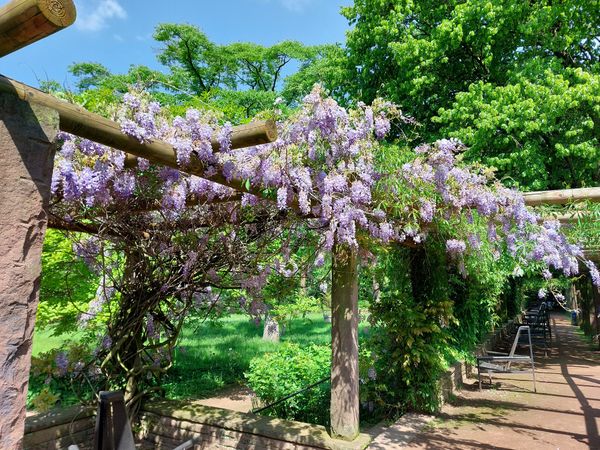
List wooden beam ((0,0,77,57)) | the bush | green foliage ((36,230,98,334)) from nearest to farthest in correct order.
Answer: wooden beam ((0,0,77,57)), the bush, green foliage ((36,230,98,334))

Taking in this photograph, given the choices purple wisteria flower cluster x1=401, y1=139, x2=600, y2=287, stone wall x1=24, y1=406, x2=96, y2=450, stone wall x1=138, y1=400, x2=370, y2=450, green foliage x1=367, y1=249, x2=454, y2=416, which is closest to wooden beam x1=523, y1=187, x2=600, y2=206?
purple wisteria flower cluster x1=401, y1=139, x2=600, y2=287

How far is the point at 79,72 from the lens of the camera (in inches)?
783

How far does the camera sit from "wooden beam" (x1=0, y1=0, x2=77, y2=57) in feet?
3.51

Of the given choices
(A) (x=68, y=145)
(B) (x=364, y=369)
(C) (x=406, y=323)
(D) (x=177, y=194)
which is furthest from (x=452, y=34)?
(A) (x=68, y=145)

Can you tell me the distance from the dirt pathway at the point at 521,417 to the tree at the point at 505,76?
3353 millimetres

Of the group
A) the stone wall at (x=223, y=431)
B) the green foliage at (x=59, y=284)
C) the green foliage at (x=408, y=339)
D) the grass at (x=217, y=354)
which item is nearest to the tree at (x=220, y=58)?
the grass at (x=217, y=354)

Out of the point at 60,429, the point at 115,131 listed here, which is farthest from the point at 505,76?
the point at 60,429

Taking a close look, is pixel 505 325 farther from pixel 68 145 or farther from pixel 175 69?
pixel 175 69

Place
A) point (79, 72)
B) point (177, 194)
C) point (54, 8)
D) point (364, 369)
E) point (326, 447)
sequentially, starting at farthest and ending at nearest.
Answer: point (79, 72)
point (364, 369)
point (326, 447)
point (177, 194)
point (54, 8)

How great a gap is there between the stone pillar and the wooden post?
2853 millimetres

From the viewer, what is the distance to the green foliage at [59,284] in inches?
239

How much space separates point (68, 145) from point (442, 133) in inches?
319

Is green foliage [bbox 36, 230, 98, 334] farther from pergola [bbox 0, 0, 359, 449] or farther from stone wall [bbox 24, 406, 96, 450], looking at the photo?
pergola [bbox 0, 0, 359, 449]

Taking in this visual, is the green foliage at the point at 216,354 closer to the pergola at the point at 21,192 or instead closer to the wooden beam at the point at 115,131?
the wooden beam at the point at 115,131
